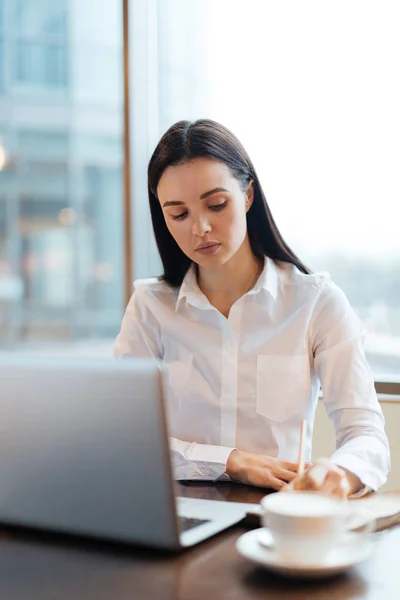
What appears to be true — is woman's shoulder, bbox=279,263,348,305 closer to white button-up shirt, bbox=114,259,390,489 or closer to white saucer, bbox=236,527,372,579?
white button-up shirt, bbox=114,259,390,489

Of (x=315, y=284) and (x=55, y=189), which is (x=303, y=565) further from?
(x=55, y=189)

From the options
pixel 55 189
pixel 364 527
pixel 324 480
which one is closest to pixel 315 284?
pixel 324 480

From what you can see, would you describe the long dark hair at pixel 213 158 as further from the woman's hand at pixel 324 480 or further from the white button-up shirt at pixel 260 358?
the woman's hand at pixel 324 480

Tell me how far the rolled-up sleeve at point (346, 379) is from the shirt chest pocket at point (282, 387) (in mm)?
41

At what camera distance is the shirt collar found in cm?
179

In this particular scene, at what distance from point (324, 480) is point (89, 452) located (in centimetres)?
43

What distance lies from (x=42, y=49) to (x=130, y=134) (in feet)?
5.80

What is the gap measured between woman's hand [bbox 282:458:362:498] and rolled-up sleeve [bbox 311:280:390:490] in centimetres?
21

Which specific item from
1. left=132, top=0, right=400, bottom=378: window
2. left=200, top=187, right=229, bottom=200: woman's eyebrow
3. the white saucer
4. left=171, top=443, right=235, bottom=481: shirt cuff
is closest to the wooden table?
the white saucer

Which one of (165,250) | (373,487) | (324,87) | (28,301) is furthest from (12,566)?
(28,301)

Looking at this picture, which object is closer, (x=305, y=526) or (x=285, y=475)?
(x=305, y=526)

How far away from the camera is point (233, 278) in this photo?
1852 millimetres

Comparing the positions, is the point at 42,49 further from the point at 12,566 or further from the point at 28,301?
the point at 12,566

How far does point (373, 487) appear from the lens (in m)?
1.36
